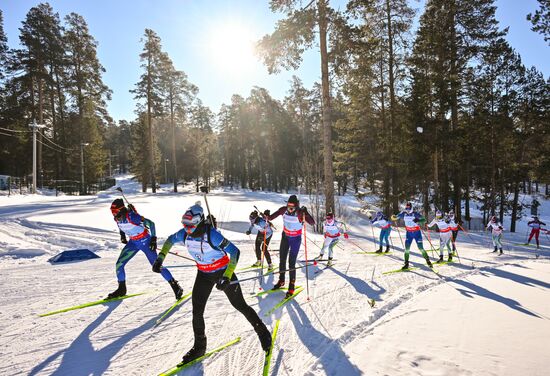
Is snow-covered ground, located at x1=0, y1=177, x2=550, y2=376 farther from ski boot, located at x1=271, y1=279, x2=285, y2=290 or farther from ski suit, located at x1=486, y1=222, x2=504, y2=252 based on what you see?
ski suit, located at x1=486, y1=222, x2=504, y2=252

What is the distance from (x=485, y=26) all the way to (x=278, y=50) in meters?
15.3

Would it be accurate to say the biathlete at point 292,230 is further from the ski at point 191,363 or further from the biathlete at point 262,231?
the ski at point 191,363

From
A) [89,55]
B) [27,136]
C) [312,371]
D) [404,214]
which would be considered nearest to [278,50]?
[404,214]

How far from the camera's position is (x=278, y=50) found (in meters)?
15.7

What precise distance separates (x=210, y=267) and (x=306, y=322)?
2.35m

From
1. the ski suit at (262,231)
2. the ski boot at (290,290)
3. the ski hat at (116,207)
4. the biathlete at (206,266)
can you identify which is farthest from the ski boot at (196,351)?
the ski suit at (262,231)

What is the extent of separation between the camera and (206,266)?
443 centimetres

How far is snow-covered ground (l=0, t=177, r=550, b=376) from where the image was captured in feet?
14.0

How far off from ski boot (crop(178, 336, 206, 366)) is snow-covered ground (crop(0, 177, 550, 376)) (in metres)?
0.18

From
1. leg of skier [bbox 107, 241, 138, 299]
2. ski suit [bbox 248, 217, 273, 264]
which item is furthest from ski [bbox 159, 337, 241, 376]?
ski suit [bbox 248, 217, 273, 264]

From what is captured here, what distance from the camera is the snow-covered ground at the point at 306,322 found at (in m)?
4.26

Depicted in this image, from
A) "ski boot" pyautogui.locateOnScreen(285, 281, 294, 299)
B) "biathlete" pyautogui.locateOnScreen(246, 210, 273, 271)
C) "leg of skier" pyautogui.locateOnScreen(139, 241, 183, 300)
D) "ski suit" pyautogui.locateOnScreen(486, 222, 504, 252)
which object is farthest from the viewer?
"ski suit" pyautogui.locateOnScreen(486, 222, 504, 252)

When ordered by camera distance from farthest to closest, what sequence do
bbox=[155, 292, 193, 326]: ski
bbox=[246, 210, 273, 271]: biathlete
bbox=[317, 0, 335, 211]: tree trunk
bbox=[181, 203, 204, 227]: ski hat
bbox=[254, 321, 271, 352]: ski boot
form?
1. bbox=[317, 0, 335, 211]: tree trunk
2. bbox=[246, 210, 273, 271]: biathlete
3. bbox=[155, 292, 193, 326]: ski
4. bbox=[254, 321, 271, 352]: ski boot
5. bbox=[181, 203, 204, 227]: ski hat

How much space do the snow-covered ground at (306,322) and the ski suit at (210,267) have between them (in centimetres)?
66
